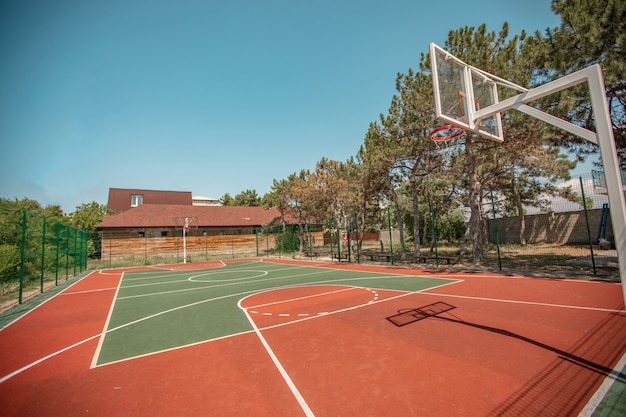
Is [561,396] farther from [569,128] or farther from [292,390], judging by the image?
[569,128]

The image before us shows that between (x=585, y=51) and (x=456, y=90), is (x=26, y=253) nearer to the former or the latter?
(x=456, y=90)

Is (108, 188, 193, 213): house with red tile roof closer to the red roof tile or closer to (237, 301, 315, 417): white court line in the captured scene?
the red roof tile

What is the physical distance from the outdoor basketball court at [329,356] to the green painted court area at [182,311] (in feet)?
0.21

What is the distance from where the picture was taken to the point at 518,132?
13.4m

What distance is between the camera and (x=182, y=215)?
34094mm

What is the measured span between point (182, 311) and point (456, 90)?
29.5 ft

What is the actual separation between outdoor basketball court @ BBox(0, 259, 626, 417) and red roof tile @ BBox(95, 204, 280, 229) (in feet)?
77.7

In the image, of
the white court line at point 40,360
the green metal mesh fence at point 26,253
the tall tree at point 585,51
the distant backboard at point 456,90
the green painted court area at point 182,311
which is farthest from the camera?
the green metal mesh fence at point 26,253

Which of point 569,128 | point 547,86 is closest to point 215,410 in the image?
point 569,128

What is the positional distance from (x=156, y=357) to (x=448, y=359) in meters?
4.74

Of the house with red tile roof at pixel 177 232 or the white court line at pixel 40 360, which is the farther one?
the house with red tile roof at pixel 177 232

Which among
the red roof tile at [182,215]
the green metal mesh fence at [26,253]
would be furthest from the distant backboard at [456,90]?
the red roof tile at [182,215]

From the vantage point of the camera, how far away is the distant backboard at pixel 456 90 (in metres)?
6.11

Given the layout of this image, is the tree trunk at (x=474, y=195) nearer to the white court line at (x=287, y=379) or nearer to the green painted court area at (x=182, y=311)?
the green painted court area at (x=182, y=311)
